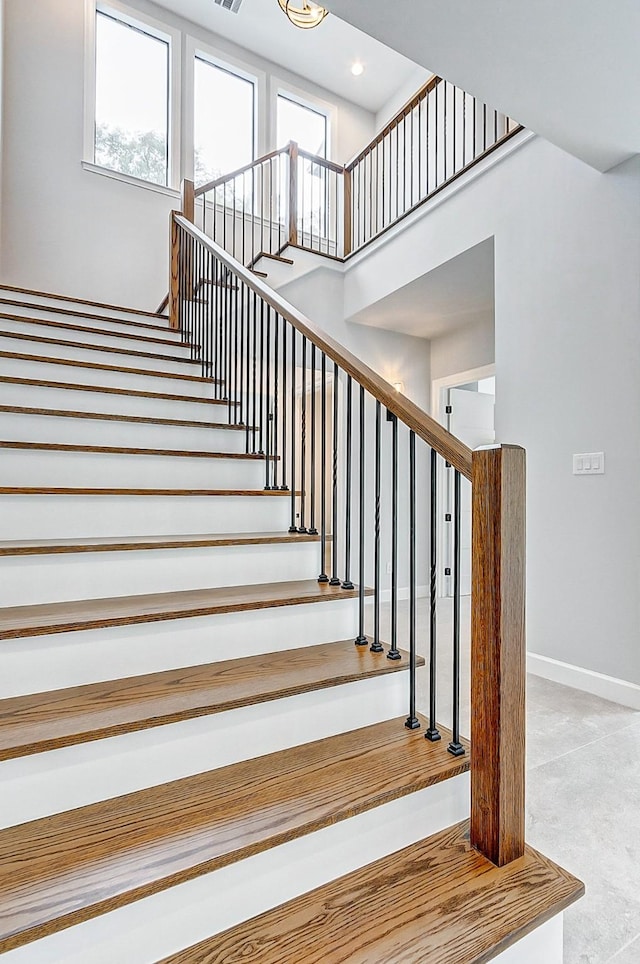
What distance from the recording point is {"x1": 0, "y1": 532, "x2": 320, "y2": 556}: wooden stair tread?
161 centimetres

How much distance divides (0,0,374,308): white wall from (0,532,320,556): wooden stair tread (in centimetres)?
370

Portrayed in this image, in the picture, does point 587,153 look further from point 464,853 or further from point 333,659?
point 464,853

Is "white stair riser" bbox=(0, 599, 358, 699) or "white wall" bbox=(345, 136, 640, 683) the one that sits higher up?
"white wall" bbox=(345, 136, 640, 683)

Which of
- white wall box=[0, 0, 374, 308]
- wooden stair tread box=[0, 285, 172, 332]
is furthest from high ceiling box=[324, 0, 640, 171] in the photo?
white wall box=[0, 0, 374, 308]

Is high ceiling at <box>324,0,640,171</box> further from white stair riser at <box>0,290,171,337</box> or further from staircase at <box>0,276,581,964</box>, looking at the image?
white stair riser at <box>0,290,171,337</box>

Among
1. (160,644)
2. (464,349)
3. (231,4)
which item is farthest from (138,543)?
(231,4)

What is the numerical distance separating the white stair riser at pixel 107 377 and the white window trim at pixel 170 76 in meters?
3.22

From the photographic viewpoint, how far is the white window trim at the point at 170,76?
4.89 m

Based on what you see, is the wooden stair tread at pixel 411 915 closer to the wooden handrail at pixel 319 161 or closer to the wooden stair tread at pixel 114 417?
the wooden stair tread at pixel 114 417

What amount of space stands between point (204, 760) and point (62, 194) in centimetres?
507

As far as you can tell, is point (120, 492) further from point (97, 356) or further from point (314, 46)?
point (314, 46)

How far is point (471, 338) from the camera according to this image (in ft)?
16.1

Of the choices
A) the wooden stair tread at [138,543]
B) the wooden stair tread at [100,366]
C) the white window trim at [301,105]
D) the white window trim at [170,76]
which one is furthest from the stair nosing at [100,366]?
the white window trim at [301,105]

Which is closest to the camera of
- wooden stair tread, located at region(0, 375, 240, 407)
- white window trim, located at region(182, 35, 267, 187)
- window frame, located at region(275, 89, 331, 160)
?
wooden stair tread, located at region(0, 375, 240, 407)
